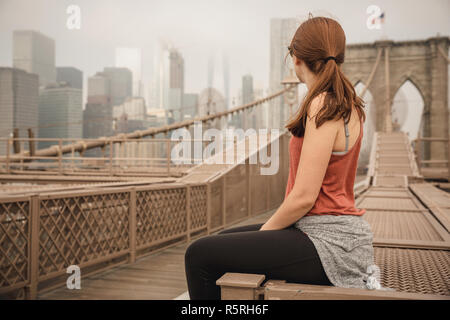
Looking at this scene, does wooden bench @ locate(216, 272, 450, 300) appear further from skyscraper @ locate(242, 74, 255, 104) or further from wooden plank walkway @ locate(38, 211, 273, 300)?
skyscraper @ locate(242, 74, 255, 104)

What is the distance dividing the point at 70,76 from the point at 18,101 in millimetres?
3264

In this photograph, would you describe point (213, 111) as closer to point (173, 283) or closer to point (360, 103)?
point (173, 283)

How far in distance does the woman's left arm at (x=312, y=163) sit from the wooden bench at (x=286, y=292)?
0.19 metres

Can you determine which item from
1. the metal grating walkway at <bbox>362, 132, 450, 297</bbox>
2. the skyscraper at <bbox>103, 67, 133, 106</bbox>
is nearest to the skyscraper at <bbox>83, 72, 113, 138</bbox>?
the skyscraper at <bbox>103, 67, 133, 106</bbox>

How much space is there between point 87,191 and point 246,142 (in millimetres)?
5199

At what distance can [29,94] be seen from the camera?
817 inches

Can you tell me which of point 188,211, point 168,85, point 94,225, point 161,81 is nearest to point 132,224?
point 94,225

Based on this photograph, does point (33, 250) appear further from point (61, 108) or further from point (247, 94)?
point (61, 108)

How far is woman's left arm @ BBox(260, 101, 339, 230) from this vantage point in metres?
0.95

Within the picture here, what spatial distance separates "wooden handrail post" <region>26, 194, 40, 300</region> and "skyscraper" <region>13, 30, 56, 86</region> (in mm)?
16957

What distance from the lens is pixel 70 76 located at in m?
19.2

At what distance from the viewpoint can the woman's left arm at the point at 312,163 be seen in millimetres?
949

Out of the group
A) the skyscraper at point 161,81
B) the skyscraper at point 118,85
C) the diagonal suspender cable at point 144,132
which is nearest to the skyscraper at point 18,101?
the diagonal suspender cable at point 144,132
